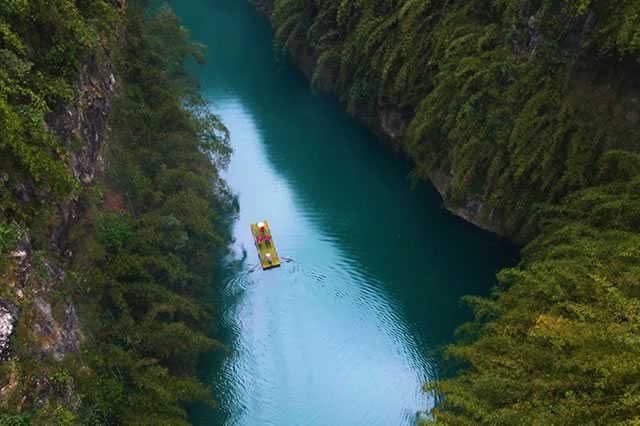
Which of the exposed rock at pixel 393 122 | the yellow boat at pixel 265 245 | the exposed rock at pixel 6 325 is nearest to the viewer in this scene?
the exposed rock at pixel 6 325

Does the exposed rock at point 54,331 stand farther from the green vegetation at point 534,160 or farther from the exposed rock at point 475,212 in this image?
the exposed rock at point 475,212

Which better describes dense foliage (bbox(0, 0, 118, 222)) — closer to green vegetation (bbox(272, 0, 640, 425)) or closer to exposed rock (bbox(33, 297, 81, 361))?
exposed rock (bbox(33, 297, 81, 361))

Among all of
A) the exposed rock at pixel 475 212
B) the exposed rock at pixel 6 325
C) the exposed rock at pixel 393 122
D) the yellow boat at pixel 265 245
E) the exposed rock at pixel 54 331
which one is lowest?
the yellow boat at pixel 265 245

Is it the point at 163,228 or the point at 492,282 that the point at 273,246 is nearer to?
the point at 163,228

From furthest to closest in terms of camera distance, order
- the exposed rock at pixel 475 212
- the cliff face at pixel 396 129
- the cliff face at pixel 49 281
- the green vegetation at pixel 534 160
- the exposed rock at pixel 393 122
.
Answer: the exposed rock at pixel 393 122 < the cliff face at pixel 396 129 < the exposed rock at pixel 475 212 < the green vegetation at pixel 534 160 < the cliff face at pixel 49 281

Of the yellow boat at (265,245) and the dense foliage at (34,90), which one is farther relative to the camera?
the yellow boat at (265,245)

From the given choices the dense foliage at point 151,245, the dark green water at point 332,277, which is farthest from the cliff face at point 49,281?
the dark green water at point 332,277

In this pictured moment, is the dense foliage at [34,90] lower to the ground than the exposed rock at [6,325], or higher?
higher
